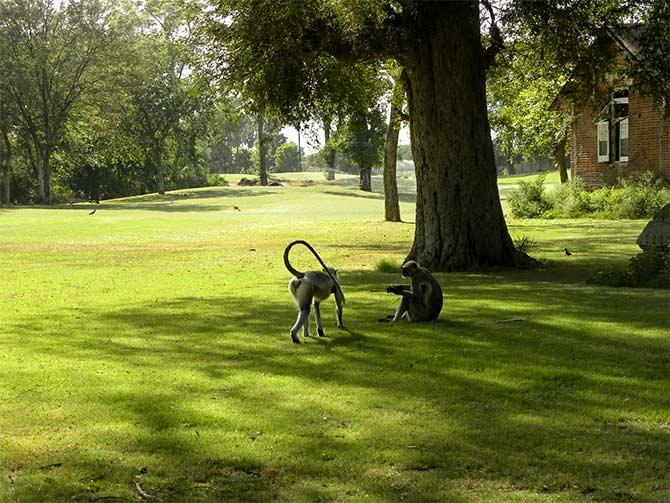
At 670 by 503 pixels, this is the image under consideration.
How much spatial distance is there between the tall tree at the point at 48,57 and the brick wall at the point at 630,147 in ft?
136

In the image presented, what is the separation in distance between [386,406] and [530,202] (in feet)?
116

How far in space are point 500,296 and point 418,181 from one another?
5.61 m

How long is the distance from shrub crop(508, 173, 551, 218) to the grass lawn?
24400mm

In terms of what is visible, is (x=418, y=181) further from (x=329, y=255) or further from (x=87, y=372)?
(x=87, y=372)

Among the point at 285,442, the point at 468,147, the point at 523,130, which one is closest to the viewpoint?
the point at 285,442

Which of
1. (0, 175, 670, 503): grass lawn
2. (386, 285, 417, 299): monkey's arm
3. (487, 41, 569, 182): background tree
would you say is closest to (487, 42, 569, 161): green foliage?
(487, 41, 569, 182): background tree

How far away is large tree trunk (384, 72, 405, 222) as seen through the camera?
31330 mm

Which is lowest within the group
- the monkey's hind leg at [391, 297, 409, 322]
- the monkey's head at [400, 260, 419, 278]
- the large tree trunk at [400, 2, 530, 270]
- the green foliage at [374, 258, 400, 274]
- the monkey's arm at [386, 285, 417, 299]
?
the green foliage at [374, 258, 400, 274]

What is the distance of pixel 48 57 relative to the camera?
6806 centimetres

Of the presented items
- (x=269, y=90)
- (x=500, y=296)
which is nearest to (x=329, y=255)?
(x=269, y=90)

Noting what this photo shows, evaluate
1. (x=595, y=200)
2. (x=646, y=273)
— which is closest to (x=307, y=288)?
(x=646, y=273)

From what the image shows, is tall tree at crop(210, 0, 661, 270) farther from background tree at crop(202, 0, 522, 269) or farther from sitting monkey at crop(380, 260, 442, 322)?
sitting monkey at crop(380, 260, 442, 322)

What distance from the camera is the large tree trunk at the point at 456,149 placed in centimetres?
1883

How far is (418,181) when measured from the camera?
19.9 m
